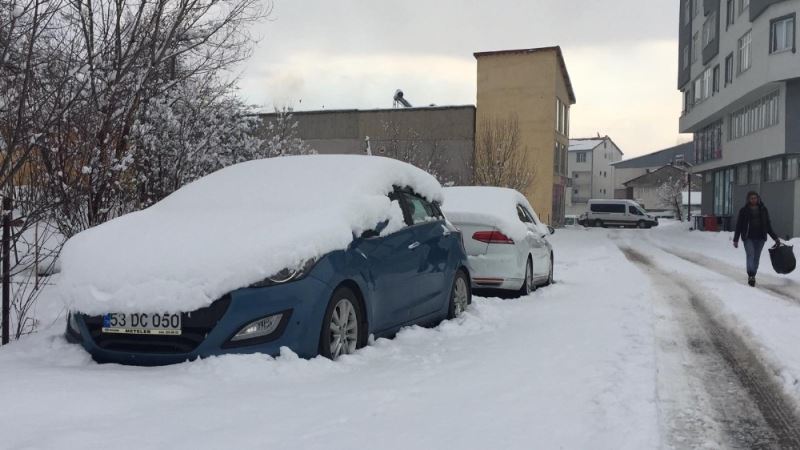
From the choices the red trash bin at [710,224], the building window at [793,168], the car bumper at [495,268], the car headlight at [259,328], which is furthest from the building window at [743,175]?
the car headlight at [259,328]

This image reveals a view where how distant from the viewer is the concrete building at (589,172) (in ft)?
335

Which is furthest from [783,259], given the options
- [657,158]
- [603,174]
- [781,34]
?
[603,174]

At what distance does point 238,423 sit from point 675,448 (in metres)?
2.29

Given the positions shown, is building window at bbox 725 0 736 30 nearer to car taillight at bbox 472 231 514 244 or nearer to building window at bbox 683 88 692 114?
building window at bbox 683 88 692 114

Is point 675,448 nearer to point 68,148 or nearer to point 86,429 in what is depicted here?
point 86,429

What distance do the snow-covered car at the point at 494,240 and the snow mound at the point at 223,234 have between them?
9.44 ft

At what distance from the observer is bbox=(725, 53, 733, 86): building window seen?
33.1m

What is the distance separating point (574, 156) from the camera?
10375cm

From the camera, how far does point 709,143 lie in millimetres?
39969

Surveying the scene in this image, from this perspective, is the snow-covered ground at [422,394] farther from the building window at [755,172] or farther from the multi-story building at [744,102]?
the building window at [755,172]

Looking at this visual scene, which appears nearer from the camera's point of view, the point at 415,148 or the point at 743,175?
the point at 415,148

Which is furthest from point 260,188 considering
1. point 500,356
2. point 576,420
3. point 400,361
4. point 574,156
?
point 574,156

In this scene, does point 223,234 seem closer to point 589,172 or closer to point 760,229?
point 760,229

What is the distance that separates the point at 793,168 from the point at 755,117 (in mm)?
→ 4324
